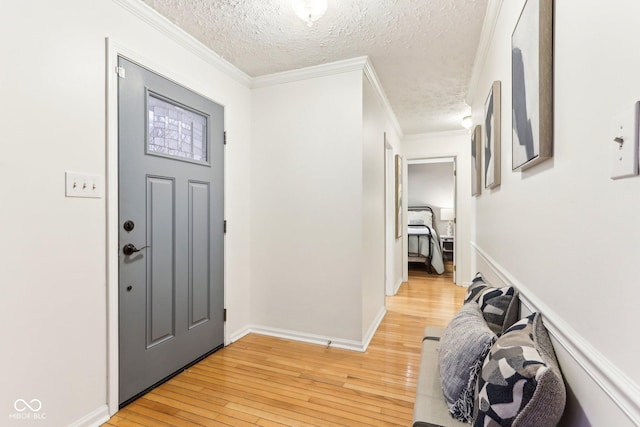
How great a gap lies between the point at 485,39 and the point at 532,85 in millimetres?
1351

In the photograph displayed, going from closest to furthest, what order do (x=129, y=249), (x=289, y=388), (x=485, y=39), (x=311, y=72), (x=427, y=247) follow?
(x=129, y=249) < (x=289, y=388) < (x=485, y=39) < (x=311, y=72) < (x=427, y=247)

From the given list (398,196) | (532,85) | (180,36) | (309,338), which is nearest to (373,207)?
(309,338)

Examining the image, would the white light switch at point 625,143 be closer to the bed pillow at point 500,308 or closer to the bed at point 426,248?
the bed pillow at point 500,308

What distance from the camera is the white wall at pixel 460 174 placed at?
15.4ft

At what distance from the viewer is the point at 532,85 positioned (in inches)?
42.6

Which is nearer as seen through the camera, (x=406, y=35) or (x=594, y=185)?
(x=594, y=185)

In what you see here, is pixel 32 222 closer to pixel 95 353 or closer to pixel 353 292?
pixel 95 353

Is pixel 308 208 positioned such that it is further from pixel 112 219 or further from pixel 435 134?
pixel 435 134

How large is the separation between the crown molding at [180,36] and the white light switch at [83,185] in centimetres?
103

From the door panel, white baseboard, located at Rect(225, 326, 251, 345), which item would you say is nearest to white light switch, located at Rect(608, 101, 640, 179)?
the door panel

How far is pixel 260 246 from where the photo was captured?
9.64ft

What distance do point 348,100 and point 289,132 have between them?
0.60m

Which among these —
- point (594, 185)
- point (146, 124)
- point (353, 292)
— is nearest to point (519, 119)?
point (594, 185)

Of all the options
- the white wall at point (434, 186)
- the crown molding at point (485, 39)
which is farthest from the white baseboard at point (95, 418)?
the white wall at point (434, 186)
